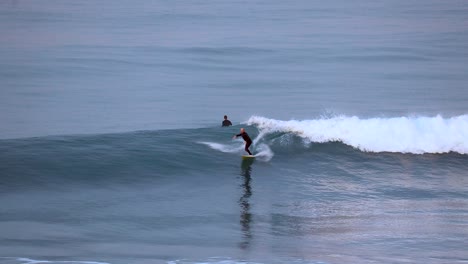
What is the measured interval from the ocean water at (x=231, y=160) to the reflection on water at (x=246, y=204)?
5 cm

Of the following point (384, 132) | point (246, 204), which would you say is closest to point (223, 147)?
point (246, 204)

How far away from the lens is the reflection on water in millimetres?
16547

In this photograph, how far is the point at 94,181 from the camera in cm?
2095

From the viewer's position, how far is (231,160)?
76.5ft

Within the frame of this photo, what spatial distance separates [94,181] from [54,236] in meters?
4.91

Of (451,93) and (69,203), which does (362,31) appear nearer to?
(451,93)

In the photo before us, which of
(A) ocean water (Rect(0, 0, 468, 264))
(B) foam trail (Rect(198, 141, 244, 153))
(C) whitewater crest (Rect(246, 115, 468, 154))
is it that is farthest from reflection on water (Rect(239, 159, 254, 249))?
(C) whitewater crest (Rect(246, 115, 468, 154))

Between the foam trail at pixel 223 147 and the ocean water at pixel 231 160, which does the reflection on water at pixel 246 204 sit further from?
the foam trail at pixel 223 147

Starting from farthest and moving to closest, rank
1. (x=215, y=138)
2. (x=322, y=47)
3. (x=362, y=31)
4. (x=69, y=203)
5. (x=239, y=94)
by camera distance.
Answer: (x=362, y=31), (x=322, y=47), (x=239, y=94), (x=215, y=138), (x=69, y=203)

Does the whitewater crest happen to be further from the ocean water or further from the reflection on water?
the reflection on water

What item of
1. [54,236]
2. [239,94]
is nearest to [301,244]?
[54,236]

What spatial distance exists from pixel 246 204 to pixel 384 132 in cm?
882

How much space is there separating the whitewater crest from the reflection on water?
308 centimetres

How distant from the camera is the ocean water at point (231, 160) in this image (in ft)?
53.0
